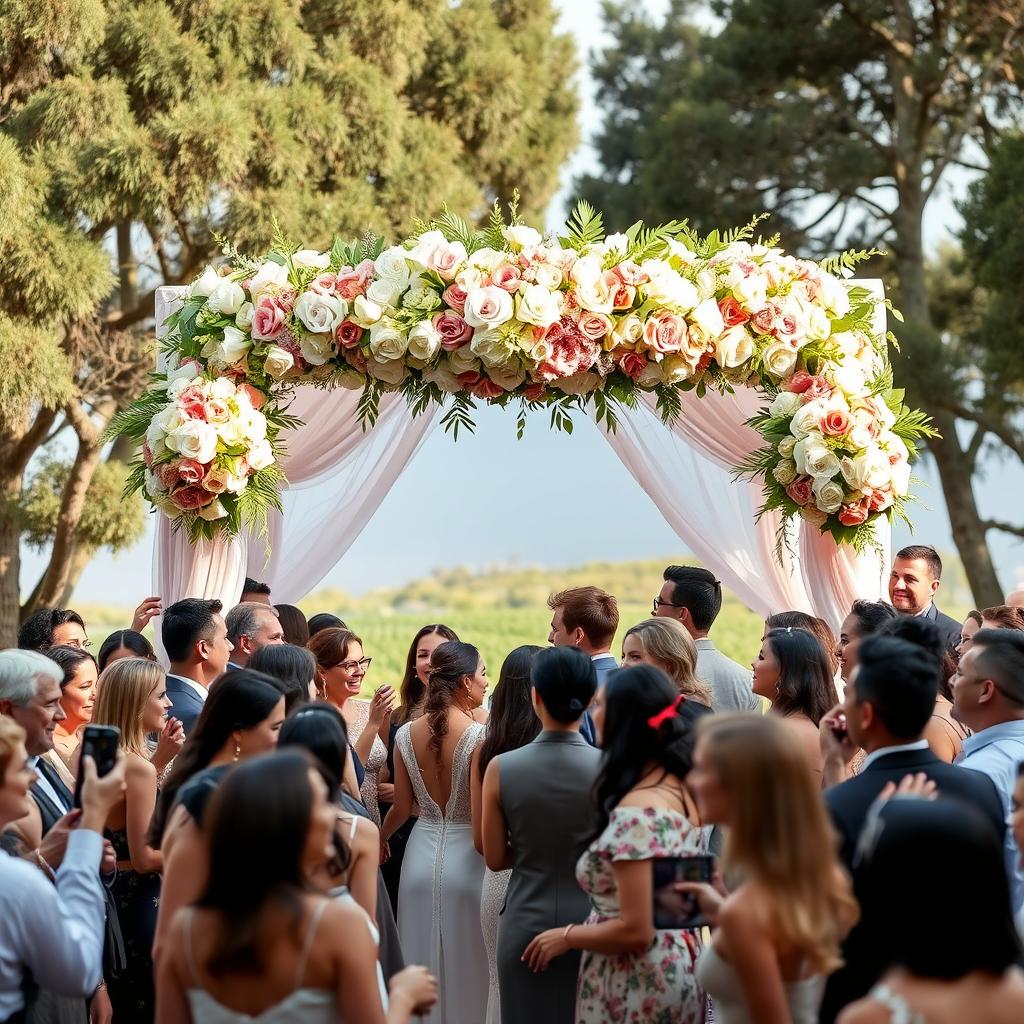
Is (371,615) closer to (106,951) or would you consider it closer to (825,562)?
(825,562)

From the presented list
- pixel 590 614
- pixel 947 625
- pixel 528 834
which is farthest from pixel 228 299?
pixel 947 625

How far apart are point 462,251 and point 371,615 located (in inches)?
418

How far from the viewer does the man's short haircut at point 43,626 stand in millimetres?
6730

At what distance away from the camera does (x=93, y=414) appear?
1483 cm

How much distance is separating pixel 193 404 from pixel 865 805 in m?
4.21

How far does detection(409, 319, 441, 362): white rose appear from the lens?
649 centimetres

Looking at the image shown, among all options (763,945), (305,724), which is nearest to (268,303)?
(305,724)

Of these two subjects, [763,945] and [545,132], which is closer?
[763,945]

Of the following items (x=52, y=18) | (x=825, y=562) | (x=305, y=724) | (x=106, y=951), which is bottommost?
(x=106, y=951)

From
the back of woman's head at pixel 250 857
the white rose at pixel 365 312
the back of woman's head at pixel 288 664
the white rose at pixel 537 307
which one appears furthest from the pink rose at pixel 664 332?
the back of woman's head at pixel 250 857

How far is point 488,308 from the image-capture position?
253 inches

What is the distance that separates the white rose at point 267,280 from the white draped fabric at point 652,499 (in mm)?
Result: 799

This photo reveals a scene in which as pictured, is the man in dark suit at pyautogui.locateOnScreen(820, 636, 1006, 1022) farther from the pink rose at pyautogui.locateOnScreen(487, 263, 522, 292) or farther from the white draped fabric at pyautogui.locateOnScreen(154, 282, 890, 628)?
the white draped fabric at pyautogui.locateOnScreen(154, 282, 890, 628)

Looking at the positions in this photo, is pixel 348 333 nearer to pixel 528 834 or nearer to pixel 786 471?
pixel 786 471
